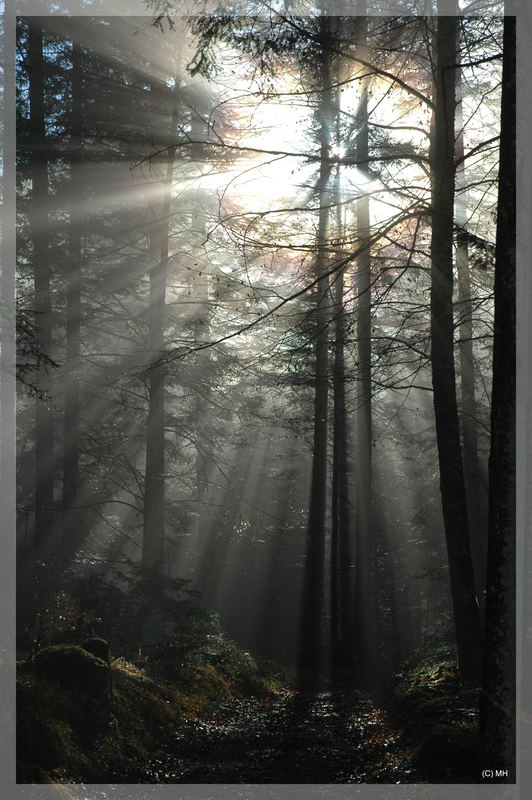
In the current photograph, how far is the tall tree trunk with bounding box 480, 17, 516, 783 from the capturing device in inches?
182

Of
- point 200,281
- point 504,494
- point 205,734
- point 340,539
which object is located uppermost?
point 200,281

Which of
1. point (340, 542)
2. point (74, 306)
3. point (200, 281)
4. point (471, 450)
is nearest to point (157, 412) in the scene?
point (74, 306)

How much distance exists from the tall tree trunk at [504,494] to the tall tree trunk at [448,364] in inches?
107

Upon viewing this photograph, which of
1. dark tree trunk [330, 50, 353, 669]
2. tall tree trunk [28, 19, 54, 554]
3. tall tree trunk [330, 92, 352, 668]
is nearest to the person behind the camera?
tall tree trunk [28, 19, 54, 554]

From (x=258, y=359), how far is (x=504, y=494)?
6573 mm

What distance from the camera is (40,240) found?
13.6m

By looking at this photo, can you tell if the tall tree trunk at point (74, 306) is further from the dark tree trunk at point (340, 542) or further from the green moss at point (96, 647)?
the green moss at point (96, 647)

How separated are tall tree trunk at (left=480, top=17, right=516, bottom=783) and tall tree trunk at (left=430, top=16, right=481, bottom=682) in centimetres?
271

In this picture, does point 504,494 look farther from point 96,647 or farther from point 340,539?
point 340,539

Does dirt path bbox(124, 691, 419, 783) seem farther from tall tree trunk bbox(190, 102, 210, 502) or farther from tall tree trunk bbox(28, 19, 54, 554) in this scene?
tall tree trunk bbox(28, 19, 54, 554)

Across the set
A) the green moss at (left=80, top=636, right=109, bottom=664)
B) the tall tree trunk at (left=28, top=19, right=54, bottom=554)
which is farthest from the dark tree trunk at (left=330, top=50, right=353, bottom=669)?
the green moss at (left=80, top=636, right=109, bottom=664)

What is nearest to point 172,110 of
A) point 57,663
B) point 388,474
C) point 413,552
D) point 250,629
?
point 57,663
